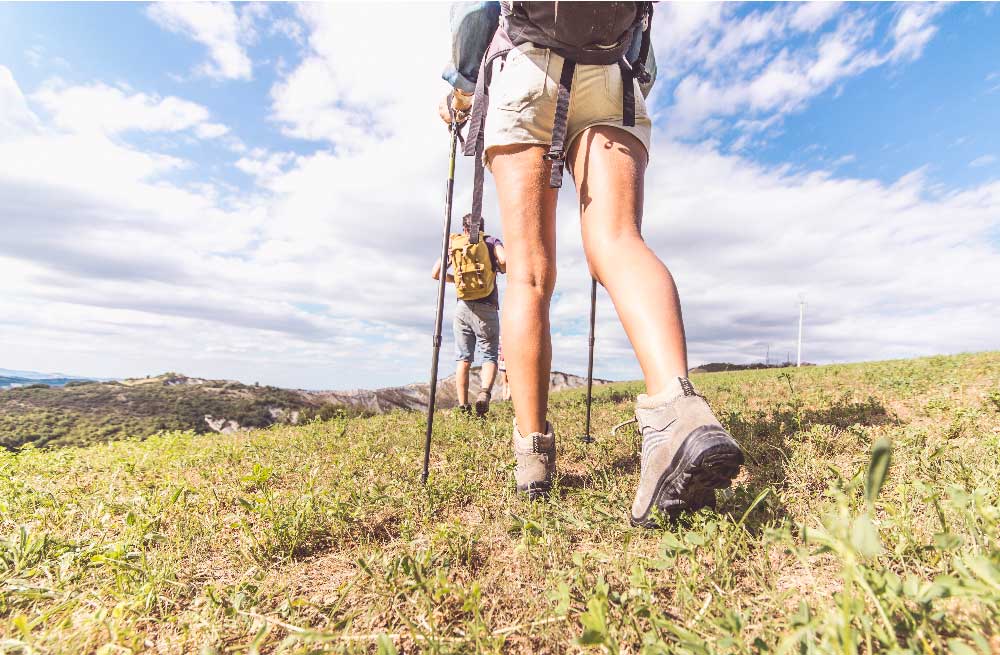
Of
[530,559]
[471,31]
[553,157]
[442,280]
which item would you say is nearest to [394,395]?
[442,280]

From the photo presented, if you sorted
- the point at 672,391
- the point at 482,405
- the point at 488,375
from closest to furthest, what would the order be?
the point at 672,391, the point at 482,405, the point at 488,375

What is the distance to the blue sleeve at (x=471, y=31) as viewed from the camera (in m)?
3.14

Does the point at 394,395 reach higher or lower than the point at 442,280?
lower

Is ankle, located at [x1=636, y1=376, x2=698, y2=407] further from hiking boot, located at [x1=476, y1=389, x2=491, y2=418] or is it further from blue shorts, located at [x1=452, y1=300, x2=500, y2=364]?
blue shorts, located at [x1=452, y1=300, x2=500, y2=364]

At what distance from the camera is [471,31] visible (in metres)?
3.17

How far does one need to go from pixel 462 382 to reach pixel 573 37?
18.8 feet

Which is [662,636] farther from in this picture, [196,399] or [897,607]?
[196,399]

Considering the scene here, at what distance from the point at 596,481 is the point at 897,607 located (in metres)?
1.69

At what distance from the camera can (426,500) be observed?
2.64 meters

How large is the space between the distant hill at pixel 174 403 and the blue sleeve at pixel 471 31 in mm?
17060

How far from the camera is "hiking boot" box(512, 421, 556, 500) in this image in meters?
2.54

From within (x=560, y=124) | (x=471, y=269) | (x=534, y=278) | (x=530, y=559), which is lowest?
(x=530, y=559)

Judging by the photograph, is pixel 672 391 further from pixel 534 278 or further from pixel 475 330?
pixel 475 330

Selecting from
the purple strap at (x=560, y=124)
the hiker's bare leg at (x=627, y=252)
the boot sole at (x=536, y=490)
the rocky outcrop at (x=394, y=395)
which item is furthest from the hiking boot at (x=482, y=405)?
the rocky outcrop at (x=394, y=395)
